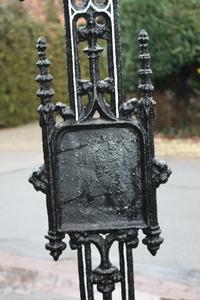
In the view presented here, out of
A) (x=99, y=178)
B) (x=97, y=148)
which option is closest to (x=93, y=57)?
(x=97, y=148)

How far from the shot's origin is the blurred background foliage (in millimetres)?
12062

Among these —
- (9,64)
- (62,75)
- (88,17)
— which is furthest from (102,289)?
(62,75)

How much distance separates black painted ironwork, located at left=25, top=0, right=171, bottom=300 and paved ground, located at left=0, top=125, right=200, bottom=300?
2.54m

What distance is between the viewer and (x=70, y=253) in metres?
6.05

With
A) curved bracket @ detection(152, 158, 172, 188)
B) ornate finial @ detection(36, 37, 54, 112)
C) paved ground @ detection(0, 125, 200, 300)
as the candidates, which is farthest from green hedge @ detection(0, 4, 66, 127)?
curved bracket @ detection(152, 158, 172, 188)

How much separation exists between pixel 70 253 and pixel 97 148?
3.81 meters

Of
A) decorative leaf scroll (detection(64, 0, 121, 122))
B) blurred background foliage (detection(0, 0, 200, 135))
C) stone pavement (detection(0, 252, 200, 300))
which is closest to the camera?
decorative leaf scroll (detection(64, 0, 121, 122))

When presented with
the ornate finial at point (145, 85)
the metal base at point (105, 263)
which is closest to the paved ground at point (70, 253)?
the metal base at point (105, 263)

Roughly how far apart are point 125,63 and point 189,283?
764cm

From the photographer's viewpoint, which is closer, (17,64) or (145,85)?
(145,85)

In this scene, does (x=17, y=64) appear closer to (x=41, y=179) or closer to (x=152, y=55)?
(x=152, y=55)

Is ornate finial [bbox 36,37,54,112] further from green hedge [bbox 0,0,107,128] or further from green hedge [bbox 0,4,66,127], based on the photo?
green hedge [bbox 0,4,66,127]

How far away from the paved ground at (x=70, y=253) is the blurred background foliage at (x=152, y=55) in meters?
3.15

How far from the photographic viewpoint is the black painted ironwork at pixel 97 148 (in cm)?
233
